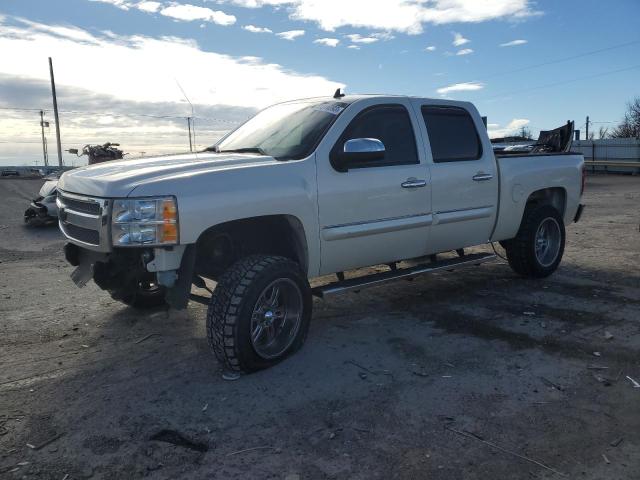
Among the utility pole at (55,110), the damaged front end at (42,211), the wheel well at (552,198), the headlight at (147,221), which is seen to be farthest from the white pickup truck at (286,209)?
the utility pole at (55,110)

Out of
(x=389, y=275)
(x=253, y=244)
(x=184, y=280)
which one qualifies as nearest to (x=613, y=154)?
(x=389, y=275)

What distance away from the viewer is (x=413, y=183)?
5027mm

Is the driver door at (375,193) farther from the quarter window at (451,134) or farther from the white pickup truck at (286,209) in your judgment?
the quarter window at (451,134)

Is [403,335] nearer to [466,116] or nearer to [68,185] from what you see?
[466,116]

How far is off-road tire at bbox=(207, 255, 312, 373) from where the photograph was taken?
382cm

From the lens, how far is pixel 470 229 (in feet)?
18.9

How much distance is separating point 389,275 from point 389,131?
1.30m

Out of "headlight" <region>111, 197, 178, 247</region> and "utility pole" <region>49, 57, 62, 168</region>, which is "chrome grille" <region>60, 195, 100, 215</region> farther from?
"utility pole" <region>49, 57, 62, 168</region>

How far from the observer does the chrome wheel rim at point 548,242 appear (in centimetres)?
682

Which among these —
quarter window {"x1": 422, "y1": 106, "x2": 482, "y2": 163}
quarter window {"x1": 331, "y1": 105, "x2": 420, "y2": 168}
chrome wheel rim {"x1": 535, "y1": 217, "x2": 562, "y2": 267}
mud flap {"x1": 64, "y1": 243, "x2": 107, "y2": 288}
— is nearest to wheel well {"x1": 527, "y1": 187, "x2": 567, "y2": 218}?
chrome wheel rim {"x1": 535, "y1": 217, "x2": 562, "y2": 267}

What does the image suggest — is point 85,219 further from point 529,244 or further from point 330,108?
point 529,244

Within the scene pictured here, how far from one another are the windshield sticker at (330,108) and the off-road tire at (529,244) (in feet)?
9.65

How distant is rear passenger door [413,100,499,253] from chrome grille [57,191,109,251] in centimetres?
294

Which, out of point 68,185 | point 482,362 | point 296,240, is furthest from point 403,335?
point 68,185
